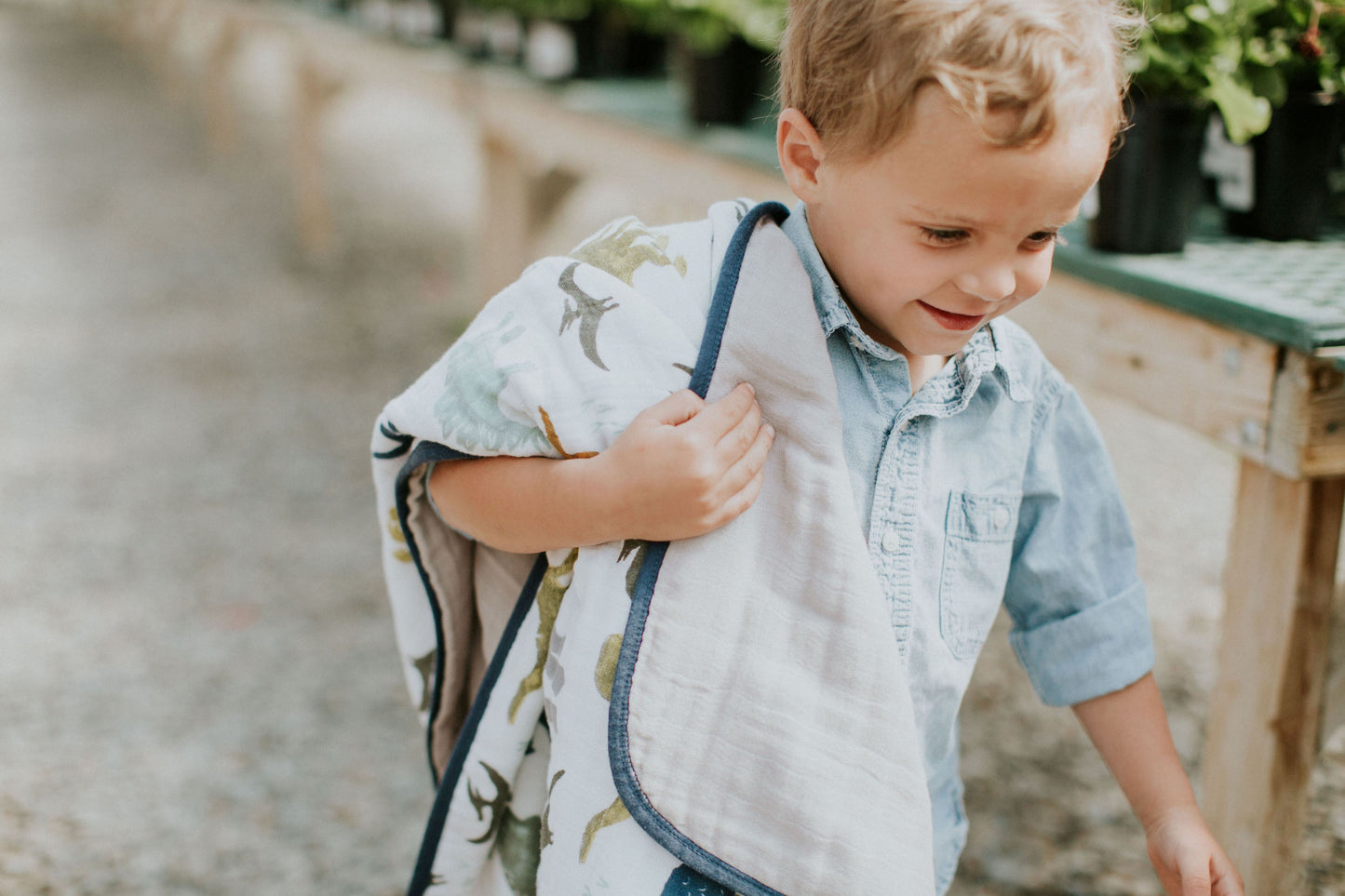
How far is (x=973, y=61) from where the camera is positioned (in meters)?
0.65

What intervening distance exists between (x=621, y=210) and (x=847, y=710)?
15.7 ft

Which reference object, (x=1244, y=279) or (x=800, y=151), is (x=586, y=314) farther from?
(x=1244, y=279)

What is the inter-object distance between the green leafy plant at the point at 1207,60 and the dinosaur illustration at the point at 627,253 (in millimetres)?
724

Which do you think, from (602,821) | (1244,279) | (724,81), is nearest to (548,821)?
(602,821)

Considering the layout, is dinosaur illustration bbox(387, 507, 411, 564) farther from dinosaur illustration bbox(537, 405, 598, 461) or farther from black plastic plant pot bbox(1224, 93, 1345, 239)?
black plastic plant pot bbox(1224, 93, 1345, 239)

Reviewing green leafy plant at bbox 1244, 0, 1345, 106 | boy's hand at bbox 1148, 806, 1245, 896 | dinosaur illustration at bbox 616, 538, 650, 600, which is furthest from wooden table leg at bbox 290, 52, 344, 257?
boy's hand at bbox 1148, 806, 1245, 896

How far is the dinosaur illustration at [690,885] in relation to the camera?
2.48 feet

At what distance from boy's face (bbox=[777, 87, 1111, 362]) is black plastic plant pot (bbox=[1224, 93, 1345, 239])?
30.6 inches

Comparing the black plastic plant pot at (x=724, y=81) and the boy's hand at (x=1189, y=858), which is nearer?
the boy's hand at (x=1189, y=858)

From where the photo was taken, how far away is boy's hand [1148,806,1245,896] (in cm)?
87

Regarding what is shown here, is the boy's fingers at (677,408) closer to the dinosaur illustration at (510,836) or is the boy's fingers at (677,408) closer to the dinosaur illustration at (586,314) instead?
the dinosaur illustration at (586,314)

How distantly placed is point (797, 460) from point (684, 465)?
0.09 m

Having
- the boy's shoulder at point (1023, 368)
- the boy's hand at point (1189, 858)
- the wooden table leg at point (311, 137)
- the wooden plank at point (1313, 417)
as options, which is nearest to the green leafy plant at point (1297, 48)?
the wooden plank at point (1313, 417)

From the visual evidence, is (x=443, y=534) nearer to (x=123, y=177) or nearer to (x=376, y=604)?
(x=376, y=604)
